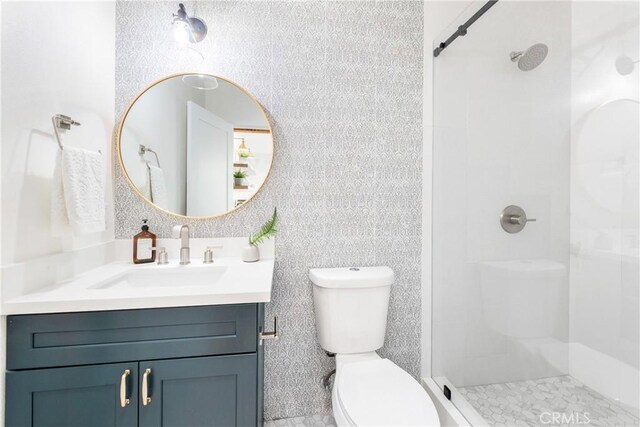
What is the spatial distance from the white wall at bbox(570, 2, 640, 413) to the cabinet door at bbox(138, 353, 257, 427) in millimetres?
1249

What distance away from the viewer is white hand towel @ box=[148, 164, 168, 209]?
1429 millimetres

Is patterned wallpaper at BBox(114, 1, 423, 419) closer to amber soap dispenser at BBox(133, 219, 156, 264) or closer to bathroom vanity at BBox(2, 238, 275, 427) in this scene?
amber soap dispenser at BBox(133, 219, 156, 264)

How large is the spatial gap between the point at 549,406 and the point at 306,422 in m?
1.07

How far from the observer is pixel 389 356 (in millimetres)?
1625

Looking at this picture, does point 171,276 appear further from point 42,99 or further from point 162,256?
point 42,99

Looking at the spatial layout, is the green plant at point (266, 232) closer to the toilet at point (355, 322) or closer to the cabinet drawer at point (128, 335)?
the toilet at point (355, 322)

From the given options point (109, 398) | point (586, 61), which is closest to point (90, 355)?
point (109, 398)

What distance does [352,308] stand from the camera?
1.38 meters

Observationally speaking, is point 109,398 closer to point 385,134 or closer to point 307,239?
point 307,239

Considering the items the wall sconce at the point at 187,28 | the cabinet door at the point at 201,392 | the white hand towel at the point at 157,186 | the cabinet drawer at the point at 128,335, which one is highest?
the wall sconce at the point at 187,28

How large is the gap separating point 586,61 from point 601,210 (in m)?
0.56

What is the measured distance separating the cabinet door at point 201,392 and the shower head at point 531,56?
1585mm

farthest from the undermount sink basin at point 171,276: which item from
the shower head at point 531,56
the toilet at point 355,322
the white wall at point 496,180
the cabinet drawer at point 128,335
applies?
the shower head at point 531,56

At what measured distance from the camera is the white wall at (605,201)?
3.21 ft
